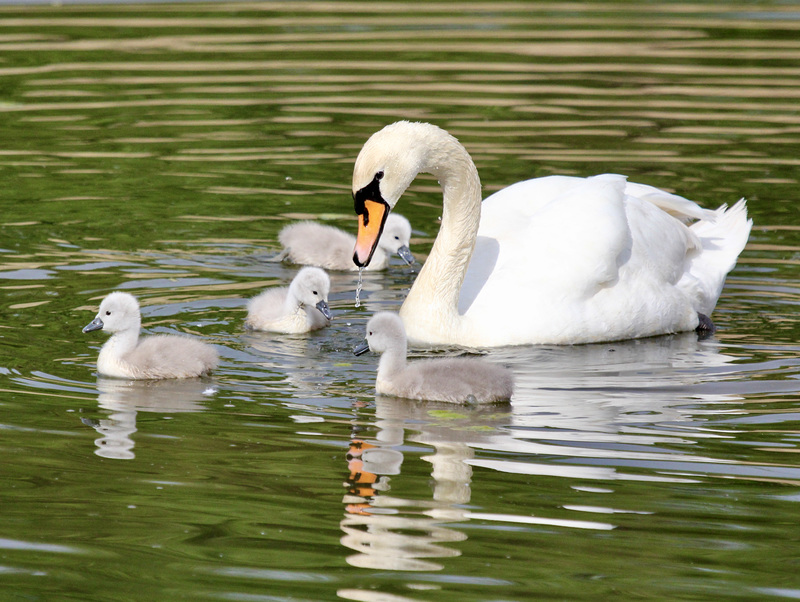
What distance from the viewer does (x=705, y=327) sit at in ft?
29.1

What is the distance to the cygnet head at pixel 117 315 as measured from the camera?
7539mm

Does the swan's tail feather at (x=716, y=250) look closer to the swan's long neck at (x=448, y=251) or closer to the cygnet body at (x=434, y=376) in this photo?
the swan's long neck at (x=448, y=251)

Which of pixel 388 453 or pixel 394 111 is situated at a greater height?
pixel 394 111

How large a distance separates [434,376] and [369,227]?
4.55 ft

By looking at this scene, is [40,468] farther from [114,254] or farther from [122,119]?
[122,119]

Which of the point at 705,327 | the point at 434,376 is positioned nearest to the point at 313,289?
the point at 434,376

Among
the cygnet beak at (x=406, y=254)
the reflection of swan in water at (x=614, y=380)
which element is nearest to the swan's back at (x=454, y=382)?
the reflection of swan in water at (x=614, y=380)

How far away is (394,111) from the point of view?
49.9 ft

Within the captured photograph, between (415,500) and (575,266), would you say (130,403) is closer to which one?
(415,500)

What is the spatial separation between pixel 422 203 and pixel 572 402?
19.1 feet

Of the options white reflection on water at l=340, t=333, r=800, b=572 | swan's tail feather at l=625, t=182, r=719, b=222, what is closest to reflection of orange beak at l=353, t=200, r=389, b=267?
white reflection on water at l=340, t=333, r=800, b=572

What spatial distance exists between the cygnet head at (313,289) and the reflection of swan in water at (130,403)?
1.28 m

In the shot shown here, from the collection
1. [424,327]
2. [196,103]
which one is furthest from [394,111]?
[424,327]

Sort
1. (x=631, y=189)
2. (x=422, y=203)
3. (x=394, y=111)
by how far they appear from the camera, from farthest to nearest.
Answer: (x=394, y=111) → (x=422, y=203) → (x=631, y=189)
